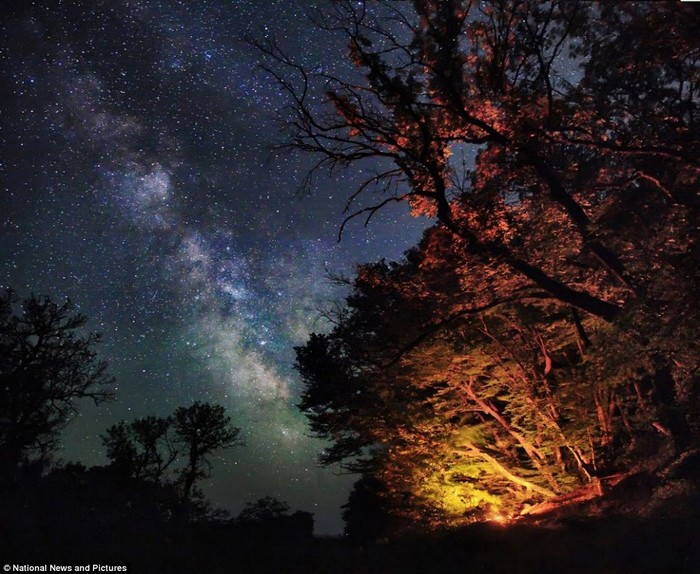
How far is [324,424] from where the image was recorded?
108 ft

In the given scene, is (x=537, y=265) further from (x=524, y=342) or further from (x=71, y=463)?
(x=71, y=463)

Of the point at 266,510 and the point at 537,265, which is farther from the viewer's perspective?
the point at 266,510

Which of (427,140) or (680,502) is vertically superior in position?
(427,140)

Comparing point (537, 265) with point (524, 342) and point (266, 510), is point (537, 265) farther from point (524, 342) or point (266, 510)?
point (266, 510)

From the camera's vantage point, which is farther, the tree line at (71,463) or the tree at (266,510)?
the tree at (266,510)

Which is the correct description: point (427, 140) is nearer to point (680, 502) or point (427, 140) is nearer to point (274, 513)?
point (680, 502)

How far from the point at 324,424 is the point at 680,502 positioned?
2486cm

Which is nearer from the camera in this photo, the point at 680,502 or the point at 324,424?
the point at 680,502

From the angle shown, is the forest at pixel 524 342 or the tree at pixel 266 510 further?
the tree at pixel 266 510

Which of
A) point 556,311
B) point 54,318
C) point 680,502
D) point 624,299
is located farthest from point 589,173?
point 54,318

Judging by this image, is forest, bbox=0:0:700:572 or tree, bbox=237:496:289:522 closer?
forest, bbox=0:0:700:572

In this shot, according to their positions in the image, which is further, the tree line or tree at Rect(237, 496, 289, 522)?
tree at Rect(237, 496, 289, 522)

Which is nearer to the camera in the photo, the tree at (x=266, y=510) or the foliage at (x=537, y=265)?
the foliage at (x=537, y=265)

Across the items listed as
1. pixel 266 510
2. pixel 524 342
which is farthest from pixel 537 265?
pixel 266 510
